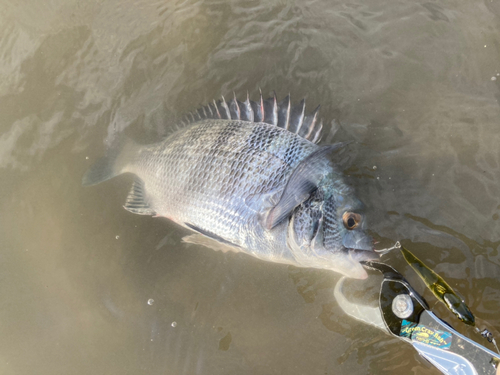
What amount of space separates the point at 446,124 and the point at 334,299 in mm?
2131

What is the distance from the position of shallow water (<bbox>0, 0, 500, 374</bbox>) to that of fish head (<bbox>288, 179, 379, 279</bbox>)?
2.01 ft

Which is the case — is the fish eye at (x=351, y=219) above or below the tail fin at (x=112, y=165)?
below

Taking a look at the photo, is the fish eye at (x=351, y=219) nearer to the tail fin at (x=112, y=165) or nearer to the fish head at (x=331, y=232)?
the fish head at (x=331, y=232)

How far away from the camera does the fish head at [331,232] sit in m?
2.33

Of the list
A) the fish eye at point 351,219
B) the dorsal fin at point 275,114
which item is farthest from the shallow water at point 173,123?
the fish eye at point 351,219

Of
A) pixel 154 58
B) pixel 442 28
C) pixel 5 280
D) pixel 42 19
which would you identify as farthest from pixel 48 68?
pixel 442 28

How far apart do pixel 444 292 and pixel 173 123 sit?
3129 mm

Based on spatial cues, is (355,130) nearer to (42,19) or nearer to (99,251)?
(99,251)

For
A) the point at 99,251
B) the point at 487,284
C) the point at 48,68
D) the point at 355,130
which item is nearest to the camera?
the point at 487,284

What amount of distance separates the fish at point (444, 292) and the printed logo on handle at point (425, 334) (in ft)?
0.67

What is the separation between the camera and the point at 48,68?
12.0 feet

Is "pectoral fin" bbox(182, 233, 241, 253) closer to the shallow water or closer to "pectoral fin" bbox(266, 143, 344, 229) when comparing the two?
the shallow water

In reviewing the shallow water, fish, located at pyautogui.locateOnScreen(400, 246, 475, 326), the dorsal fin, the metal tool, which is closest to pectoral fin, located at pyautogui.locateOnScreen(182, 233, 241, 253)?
the shallow water

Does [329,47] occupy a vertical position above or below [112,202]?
above
